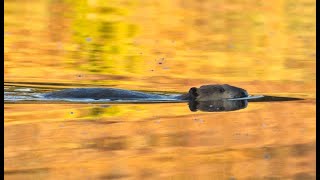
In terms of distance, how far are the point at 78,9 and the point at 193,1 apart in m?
3.84

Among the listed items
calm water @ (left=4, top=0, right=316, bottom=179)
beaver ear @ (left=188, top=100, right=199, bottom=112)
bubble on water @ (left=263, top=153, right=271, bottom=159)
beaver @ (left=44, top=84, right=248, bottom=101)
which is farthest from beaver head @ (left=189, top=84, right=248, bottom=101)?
bubble on water @ (left=263, top=153, right=271, bottom=159)

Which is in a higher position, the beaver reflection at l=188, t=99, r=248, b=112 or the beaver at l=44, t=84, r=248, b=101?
the beaver at l=44, t=84, r=248, b=101

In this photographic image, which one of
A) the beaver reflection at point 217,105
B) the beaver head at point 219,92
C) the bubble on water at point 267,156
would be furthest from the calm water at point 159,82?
the beaver head at point 219,92

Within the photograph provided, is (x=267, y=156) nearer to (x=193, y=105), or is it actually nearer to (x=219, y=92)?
(x=193, y=105)

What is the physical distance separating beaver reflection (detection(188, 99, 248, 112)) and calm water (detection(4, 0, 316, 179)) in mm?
161

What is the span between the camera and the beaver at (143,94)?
40.2 ft

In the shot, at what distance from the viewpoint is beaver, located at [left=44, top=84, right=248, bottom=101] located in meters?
12.2

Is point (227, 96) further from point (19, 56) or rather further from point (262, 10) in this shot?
point (262, 10)

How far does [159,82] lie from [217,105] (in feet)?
6.52

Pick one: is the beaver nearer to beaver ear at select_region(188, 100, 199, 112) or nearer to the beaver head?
the beaver head

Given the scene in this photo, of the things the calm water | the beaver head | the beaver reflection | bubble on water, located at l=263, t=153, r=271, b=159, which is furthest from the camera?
the beaver head

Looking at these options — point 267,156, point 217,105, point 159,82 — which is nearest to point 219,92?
point 217,105

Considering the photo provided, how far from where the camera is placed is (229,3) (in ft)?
94.8
